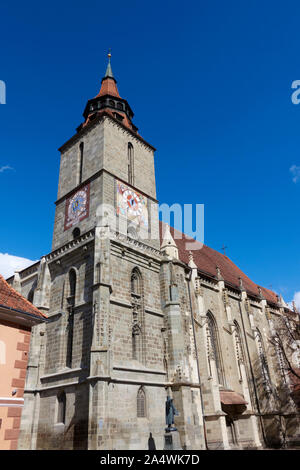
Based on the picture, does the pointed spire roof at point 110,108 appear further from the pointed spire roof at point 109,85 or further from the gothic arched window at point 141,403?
the gothic arched window at point 141,403

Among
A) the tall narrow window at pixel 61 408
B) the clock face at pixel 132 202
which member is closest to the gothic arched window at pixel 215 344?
the clock face at pixel 132 202

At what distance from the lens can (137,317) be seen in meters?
17.2

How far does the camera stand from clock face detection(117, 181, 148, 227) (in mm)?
19750

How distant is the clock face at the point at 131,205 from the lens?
19.8 metres

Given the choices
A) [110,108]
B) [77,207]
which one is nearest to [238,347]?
[77,207]

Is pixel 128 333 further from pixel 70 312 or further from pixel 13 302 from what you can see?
pixel 13 302

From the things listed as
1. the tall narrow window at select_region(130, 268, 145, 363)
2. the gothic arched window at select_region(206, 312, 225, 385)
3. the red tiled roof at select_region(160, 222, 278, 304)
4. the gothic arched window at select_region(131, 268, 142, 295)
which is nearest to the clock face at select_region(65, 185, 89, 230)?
the gothic arched window at select_region(131, 268, 142, 295)

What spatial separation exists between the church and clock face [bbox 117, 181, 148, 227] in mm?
71

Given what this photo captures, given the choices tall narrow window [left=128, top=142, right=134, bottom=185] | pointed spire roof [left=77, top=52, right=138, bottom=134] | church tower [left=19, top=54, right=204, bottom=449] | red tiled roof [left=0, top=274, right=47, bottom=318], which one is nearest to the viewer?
red tiled roof [left=0, top=274, right=47, bottom=318]

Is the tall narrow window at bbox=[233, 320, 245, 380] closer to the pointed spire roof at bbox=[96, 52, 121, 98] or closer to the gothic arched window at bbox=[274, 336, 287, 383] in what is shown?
the gothic arched window at bbox=[274, 336, 287, 383]

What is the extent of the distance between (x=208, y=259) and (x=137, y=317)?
40.6 feet

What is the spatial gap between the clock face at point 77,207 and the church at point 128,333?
87 mm

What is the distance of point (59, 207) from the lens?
71.7 ft
